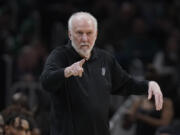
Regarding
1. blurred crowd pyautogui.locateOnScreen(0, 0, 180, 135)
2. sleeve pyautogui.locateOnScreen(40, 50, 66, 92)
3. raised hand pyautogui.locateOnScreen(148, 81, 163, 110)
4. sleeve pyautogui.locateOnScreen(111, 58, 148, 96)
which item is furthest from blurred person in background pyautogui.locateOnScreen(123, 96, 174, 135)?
sleeve pyautogui.locateOnScreen(40, 50, 66, 92)

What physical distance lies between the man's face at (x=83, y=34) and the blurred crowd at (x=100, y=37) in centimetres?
346

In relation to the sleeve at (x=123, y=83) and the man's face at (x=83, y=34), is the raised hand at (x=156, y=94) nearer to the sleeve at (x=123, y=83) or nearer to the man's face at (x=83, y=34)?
the sleeve at (x=123, y=83)

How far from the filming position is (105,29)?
9.95 meters

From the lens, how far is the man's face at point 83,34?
15.3 feet

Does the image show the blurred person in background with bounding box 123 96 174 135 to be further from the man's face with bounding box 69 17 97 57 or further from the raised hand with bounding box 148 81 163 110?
the man's face with bounding box 69 17 97 57

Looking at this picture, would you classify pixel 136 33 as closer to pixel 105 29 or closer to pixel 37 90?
pixel 105 29

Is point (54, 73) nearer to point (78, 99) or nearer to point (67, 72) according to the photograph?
point (67, 72)

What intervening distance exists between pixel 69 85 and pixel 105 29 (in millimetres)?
5390

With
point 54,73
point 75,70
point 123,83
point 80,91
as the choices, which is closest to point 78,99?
point 80,91

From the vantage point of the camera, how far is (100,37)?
32.3ft

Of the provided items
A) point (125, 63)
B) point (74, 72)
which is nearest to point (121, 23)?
point (125, 63)

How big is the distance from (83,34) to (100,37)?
522 cm

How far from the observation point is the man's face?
4.65 meters

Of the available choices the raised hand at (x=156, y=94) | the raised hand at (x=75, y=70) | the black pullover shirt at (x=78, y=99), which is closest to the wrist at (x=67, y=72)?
the raised hand at (x=75, y=70)
